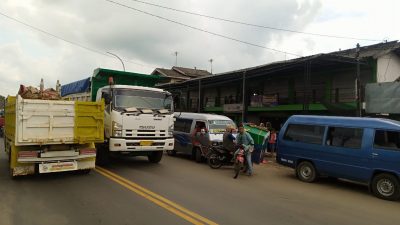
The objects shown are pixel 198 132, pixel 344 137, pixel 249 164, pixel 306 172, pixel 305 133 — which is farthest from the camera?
pixel 198 132

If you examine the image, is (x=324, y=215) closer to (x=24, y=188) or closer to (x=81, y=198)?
(x=81, y=198)

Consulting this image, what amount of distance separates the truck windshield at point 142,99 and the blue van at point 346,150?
4.08 meters

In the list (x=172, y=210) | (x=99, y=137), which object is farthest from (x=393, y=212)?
(x=99, y=137)

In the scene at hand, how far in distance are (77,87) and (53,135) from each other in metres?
7.95

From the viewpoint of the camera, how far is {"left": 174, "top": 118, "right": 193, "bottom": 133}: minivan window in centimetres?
1692

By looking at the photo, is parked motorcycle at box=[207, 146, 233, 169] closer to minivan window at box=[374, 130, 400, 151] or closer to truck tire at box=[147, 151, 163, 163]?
truck tire at box=[147, 151, 163, 163]

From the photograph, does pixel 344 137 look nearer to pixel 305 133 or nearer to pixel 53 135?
pixel 305 133

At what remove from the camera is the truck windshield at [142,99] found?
12.6m

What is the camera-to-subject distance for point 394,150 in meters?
9.82

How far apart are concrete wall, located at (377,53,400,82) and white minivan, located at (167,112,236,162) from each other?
486 inches

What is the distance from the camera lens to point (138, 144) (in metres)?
12.5

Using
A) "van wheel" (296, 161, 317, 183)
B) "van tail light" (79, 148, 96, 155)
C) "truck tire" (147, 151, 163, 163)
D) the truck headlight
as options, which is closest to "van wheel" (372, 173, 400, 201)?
"van wheel" (296, 161, 317, 183)

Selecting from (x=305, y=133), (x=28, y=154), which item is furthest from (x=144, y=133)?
(x=305, y=133)

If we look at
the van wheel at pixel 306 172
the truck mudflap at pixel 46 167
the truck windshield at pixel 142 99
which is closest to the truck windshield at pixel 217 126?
the truck windshield at pixel 142 99
